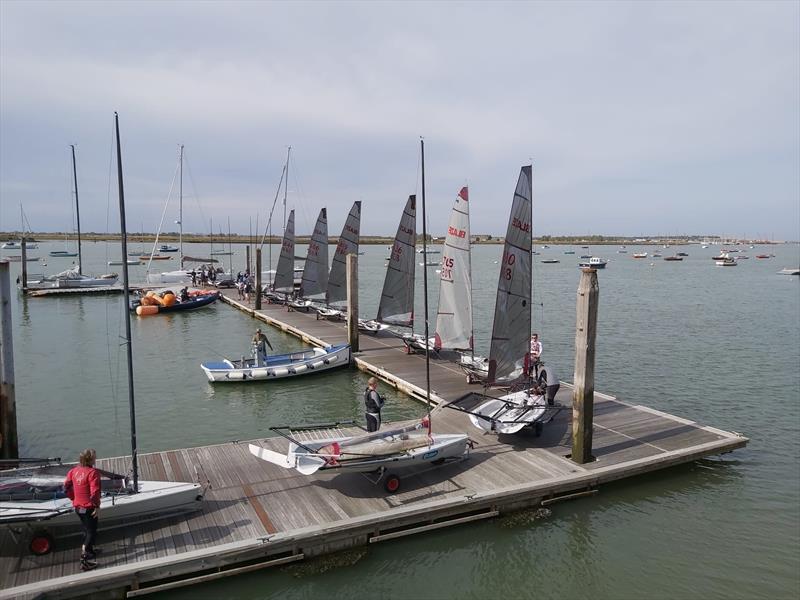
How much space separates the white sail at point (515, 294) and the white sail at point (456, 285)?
3.14 meters

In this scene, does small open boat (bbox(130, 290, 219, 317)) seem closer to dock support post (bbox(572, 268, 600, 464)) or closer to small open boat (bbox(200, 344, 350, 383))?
small open boat (bbox(200, 344, 350, 383))

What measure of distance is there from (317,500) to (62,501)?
4.42m

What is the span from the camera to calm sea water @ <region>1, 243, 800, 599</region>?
10039mm

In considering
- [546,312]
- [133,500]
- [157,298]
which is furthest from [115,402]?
[546,312]

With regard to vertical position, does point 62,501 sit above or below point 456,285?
below

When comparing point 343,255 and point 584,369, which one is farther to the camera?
point 343,255

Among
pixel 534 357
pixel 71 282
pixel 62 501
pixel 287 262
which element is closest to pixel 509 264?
pixel 534 357

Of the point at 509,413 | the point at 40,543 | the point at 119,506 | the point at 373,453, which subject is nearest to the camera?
the point at 40,543

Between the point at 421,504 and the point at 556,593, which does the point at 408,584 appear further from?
the point at 556,593

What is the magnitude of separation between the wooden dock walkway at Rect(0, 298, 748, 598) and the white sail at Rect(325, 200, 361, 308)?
15862 millimetres

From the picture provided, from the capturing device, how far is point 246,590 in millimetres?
9336

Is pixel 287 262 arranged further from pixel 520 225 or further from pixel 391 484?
pixel 391 484

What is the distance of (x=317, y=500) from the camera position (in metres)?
11.0

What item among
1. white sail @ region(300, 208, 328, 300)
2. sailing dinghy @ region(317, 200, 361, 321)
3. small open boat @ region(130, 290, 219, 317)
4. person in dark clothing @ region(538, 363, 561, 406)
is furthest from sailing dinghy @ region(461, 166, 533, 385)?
small open boat @ region(130, 290, 219, 317)
